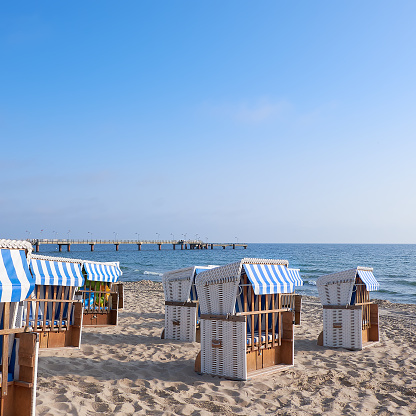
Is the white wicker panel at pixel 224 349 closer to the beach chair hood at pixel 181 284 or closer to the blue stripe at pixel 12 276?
the beach chair hood at pixel 181 284

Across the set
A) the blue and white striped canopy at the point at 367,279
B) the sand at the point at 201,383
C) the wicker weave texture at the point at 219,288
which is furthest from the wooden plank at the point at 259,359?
the blue and white striped canopy at the point at 367,279

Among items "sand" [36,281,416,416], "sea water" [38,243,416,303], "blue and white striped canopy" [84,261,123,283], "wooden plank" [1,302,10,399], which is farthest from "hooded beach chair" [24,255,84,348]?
"sea water" [38,243,416,303]

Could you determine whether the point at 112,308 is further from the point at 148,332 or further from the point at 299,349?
the point at 299,349

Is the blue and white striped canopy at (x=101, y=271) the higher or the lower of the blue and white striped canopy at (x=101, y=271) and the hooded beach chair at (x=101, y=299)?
the higher

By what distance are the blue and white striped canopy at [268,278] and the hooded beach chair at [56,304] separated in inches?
130

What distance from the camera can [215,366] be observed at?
631 centimetres

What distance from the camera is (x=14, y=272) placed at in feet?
13.0

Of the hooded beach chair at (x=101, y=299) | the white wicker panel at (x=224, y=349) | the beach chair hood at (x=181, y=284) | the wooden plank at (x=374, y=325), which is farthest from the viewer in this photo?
the hooded beach chair at (x=101, y=299)

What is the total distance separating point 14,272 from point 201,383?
325cm

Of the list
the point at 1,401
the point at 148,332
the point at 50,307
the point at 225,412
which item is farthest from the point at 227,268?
the point at 148,332

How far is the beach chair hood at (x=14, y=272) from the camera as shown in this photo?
377cm

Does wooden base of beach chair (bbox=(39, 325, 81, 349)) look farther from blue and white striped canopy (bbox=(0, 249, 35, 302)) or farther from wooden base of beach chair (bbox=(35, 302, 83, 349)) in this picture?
blue and white striped canopy (bbox=(0, 249, 35, 302))

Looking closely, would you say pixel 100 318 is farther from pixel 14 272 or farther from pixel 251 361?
pixel 14 272

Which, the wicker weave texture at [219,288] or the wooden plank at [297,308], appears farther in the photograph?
the wooden plank at [297,308]
